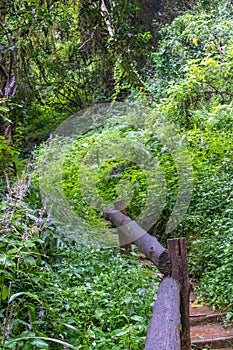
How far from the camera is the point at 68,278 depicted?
2.30 m

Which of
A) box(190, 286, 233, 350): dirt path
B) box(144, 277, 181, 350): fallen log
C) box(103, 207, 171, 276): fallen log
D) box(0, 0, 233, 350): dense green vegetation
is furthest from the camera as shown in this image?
box(190, 286, 233, 350): dirt path

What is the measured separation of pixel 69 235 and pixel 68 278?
26.7 inches

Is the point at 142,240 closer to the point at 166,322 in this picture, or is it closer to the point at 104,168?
the point at 166,322

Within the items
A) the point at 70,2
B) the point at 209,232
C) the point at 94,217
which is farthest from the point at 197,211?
the point at 70,2

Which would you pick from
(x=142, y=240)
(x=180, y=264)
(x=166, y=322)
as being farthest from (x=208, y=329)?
(x=166, y=322)

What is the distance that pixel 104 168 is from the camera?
185 inches

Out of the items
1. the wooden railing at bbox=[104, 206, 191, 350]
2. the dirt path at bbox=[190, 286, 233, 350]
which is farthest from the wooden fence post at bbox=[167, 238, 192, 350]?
the dirt path at bbox=[190, 286, 233, 350]

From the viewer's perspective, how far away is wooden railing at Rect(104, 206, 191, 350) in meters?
1.37

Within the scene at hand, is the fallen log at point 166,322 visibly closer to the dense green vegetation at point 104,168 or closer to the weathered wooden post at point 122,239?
the dense green vegetation at point 104,168

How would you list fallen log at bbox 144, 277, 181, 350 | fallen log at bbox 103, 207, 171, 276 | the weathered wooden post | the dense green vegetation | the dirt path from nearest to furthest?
fallen log at bbox 144, 277, 181, 350 → the dense green vegetation → fallen log at bbox 103, 207, 171, 276 → the dirt path → the weathered wooden post

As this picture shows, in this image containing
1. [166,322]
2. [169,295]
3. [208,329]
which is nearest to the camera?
[166,322]

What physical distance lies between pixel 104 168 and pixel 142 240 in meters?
1.91

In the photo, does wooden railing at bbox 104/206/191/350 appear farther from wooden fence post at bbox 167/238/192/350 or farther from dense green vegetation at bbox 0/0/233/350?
dense green vegetation at bbox 0/0/233/350

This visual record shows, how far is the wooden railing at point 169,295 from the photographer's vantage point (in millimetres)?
1369
